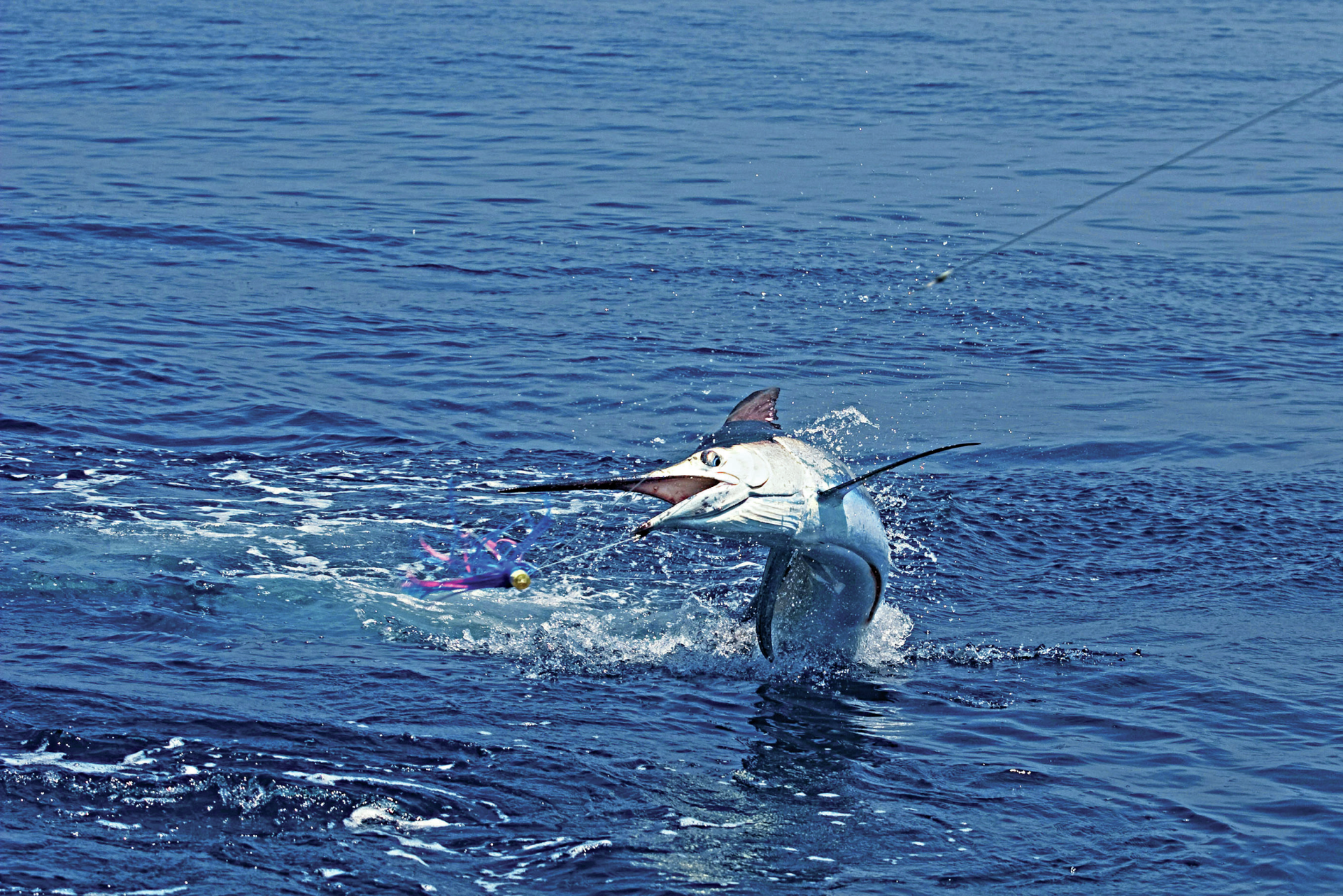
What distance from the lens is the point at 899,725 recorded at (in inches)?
316

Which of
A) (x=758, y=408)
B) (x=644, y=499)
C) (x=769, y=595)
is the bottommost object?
(x=644, y=499)

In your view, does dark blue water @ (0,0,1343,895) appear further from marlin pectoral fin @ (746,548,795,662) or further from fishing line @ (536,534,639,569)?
marlin pectoral fin @ (746,548,795,662)

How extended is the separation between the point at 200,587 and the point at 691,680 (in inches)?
127

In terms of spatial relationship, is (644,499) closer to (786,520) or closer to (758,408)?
(758,408)

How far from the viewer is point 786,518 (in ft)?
23.6

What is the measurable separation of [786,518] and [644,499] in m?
4.87

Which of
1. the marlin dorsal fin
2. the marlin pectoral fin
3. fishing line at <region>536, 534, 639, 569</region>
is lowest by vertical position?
fishing line at <region>536, 534, 639, 569</region>

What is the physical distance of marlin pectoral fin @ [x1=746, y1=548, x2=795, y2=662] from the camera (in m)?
7.96

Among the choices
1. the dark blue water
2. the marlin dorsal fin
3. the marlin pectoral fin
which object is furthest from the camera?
the marlin dorsal fin

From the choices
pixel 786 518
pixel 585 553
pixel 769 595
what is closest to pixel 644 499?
pixel 585 553

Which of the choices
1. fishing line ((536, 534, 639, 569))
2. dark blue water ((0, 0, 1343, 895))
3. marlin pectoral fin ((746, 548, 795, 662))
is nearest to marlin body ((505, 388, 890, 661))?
marlin pectoral fin ((746, 548, 795, 662))

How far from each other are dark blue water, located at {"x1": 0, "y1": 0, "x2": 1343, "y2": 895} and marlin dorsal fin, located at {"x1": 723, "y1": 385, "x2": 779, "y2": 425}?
152cm

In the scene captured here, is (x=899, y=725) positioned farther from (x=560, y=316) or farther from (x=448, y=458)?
(x=560, y=316)

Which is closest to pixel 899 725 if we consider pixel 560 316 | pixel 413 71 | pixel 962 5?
pixel 560 316
